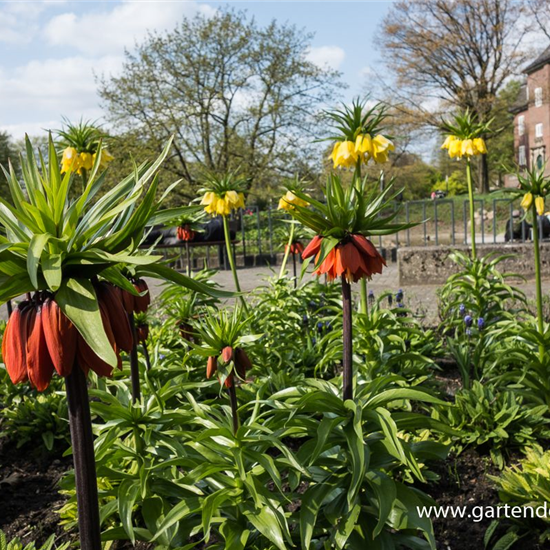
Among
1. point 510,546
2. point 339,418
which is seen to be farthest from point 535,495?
point 339,418

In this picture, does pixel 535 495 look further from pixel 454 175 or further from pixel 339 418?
pixel 454 175

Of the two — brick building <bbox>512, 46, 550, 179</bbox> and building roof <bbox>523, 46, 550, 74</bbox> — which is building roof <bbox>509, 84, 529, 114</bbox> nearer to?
brick building <bbox>512, 46, 550, 179</bbox>

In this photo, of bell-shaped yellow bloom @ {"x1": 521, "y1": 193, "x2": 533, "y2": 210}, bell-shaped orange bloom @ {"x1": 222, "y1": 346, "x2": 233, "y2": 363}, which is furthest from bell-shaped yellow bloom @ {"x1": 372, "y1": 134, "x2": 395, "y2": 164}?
bell-shaped orange bloom @ {"x1": 222, "y1": 346, "x2": 233, "y2": 363}

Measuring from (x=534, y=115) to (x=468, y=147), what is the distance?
36.7m

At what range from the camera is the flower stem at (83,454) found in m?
1.19

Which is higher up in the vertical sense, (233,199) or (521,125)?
(521,125)

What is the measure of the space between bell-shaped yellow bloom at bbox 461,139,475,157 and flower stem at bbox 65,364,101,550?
406 cm

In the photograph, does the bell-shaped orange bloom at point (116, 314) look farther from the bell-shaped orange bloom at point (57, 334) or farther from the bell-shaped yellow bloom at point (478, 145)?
the bell-shaped yellow bloom at point (478, 145)

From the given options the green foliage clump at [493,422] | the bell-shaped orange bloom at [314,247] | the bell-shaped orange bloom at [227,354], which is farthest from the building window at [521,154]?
the bell-shaped orange bloom at [227,354]

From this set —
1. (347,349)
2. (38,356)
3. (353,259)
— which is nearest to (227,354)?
(347,349)

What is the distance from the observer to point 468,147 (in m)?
4.62

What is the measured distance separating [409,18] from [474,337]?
25727 millimetres

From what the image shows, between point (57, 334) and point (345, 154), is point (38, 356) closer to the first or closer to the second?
point (57, 334)

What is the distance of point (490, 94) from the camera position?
2625cm
